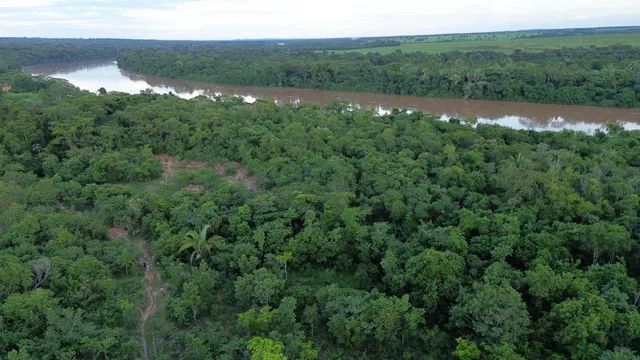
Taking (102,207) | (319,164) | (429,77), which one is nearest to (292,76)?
(429,77)

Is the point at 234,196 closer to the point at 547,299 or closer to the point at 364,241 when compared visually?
the point at 364,241

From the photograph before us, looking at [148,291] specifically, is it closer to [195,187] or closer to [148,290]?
[148,290]

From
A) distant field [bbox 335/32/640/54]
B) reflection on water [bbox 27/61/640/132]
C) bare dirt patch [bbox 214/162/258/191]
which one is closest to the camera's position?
bare dirt patch [bbox 214/162/258/191]

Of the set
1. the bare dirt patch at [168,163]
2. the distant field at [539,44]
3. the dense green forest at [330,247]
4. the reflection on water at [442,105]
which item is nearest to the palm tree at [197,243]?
the dense green forest at [330,247]

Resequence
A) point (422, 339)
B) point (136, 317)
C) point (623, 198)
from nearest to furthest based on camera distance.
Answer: point (422, 339) < point (136, 317) < point (623, 198)

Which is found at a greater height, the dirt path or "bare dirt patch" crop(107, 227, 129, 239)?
"bare dirt patch" crop(107, 227, 129, 239)

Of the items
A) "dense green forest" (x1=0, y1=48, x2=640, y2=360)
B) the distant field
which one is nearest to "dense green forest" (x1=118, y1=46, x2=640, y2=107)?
the distant field

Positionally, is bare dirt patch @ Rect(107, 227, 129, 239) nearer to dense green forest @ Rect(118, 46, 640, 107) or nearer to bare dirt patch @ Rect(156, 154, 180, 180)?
bare dirt patch @ Rect(156, 154, 180, 180)

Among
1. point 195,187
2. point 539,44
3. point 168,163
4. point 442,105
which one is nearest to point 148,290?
point 195,187
